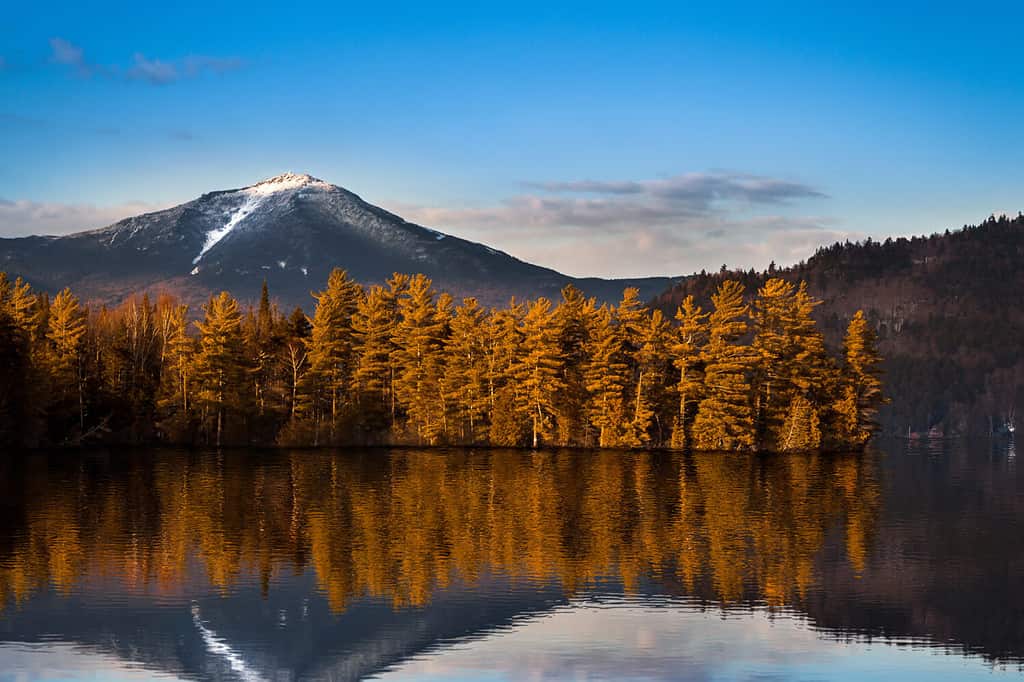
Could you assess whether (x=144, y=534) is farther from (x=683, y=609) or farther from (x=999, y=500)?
(x=999, y=500)

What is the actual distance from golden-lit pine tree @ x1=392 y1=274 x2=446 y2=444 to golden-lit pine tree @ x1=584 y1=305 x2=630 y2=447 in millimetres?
15033

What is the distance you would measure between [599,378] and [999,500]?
47.9 m

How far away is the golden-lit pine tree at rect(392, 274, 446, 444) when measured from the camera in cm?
12050

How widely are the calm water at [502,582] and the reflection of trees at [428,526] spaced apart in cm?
20

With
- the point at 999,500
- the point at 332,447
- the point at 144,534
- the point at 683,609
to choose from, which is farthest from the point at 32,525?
the point at 332,447

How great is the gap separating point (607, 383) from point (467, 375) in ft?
46.8

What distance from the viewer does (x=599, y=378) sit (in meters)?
116

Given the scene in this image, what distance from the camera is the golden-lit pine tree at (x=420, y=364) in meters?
120

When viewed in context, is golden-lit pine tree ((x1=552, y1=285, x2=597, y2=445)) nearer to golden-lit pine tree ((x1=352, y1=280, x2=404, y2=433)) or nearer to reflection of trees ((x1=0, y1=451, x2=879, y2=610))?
golden-lit pine tree ((x1=352, y1=280, x2=404, y2=433))

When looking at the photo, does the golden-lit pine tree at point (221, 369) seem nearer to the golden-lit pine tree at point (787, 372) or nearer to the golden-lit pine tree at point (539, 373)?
the golden-lit pine tree at point (539, 373)

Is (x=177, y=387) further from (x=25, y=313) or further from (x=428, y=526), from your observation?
(x=428, y=526)

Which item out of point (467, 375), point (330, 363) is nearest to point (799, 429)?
point (467, 375)

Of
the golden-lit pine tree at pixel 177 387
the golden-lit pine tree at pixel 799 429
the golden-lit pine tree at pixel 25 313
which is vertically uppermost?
the golden-lit pine tree at pixel 25 313

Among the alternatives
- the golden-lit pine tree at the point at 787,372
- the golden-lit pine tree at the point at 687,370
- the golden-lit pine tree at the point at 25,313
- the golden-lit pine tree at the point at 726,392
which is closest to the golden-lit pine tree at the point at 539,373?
the golden-lit pine tree at the point at 687,370
